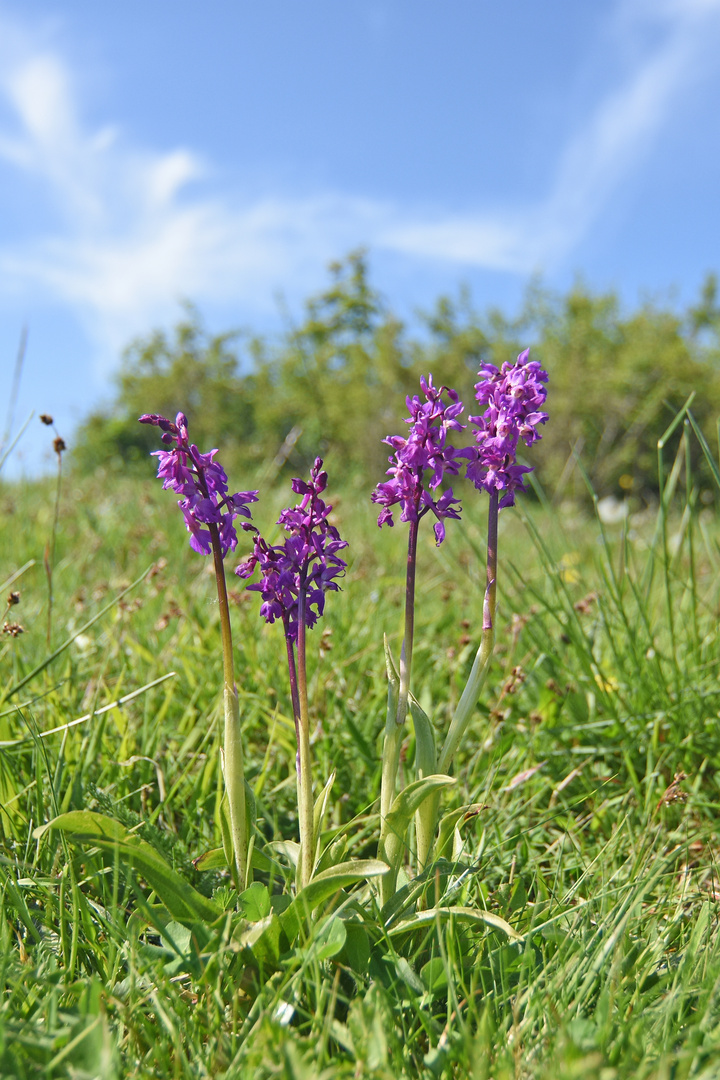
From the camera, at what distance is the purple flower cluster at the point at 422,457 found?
1.53 metres

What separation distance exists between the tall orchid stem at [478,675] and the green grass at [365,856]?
18 cm

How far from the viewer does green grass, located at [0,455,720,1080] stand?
1271 mm

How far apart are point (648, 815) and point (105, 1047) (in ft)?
5.19

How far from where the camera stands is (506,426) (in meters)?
1.57

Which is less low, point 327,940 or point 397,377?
point 397,377

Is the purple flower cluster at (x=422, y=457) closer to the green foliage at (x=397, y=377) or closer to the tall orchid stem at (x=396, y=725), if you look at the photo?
the tall orchid stem at (x=396, y=725)

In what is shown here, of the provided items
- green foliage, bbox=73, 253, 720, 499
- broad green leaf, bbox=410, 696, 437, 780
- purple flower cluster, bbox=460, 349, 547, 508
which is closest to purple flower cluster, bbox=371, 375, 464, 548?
purple flower cluster, bbox=460, 349, 547, 508

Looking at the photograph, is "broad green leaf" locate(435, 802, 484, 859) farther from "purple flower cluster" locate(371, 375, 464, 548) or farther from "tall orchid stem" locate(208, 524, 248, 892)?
"purple flower cluster" locate(371, 375, 464, 548)

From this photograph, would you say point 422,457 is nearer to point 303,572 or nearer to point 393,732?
point 303,572

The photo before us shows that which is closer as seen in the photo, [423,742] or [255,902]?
[255,902]

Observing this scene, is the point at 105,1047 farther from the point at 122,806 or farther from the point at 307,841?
the point at 122,806

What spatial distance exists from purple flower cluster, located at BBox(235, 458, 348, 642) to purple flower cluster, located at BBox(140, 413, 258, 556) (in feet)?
0.26

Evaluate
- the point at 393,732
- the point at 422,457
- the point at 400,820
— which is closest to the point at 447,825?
the point at 400,820

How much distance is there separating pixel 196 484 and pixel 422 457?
45cm
